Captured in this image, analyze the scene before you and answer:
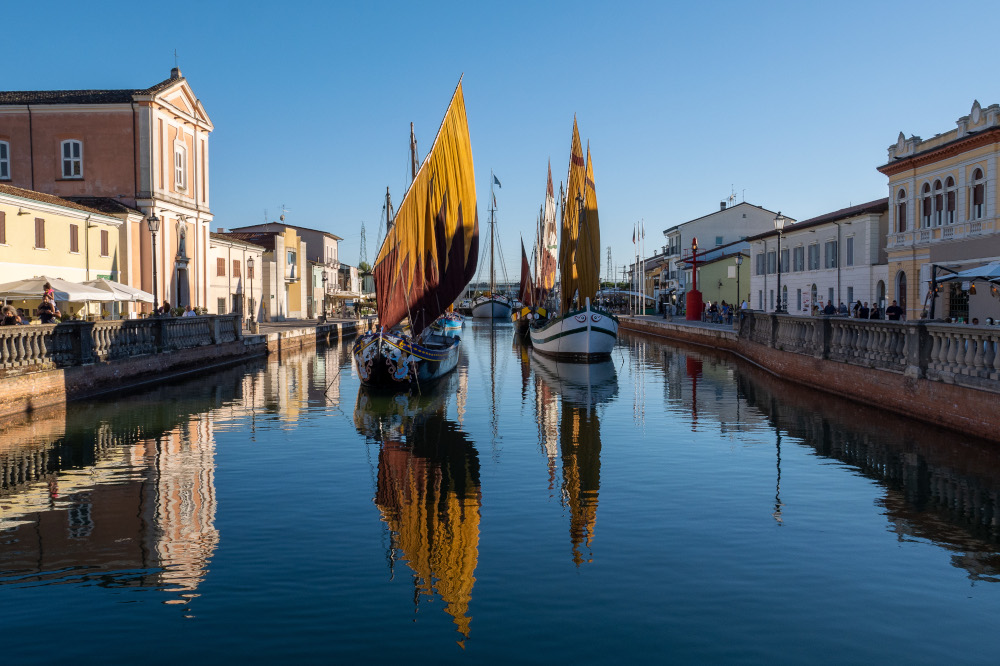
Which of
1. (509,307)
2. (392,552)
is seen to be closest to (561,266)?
(392,552)

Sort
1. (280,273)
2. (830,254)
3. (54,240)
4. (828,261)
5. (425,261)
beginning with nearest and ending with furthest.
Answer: (425,261) < (54,240) < (830,254) < (828,261) < (280,273)

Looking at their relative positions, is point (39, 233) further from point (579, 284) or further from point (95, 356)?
point (579, 284)

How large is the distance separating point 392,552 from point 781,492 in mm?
6532

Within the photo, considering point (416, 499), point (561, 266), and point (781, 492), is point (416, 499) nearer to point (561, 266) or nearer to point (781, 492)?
point (781, 492)

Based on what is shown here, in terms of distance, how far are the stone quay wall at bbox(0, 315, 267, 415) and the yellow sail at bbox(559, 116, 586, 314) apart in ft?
55.6

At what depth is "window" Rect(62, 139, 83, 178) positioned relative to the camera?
141 ft

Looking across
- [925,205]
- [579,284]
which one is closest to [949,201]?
[925,205]

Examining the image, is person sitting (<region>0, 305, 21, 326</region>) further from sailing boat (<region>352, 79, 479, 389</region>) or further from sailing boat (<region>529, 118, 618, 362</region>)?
sailing boat (<region>529, 118, 618, 362</region>)

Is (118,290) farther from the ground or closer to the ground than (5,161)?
closer to the ground

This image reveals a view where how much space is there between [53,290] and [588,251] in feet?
78.2

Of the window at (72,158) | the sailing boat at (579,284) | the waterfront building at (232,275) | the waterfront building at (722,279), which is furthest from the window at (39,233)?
the waterfront building at (722,279)

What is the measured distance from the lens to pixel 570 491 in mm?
13695

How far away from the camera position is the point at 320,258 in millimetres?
96750

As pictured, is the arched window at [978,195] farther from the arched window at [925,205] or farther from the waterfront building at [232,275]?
the waterfront building at [232,275]
